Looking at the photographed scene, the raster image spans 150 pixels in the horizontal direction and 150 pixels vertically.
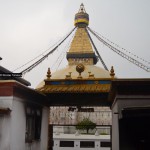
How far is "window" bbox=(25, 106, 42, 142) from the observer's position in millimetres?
14005

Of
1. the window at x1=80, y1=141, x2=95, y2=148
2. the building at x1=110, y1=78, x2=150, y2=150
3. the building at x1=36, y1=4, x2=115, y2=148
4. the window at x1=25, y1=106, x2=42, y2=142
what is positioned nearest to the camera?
the building at x1=110, y1=78, x2=150, y2=150

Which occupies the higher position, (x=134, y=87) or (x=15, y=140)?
(x=134, y=87)

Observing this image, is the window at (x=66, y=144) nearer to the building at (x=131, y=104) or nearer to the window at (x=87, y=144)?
the window at (x=87, y=144)

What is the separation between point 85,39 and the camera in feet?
145

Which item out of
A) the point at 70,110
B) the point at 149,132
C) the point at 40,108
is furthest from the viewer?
the point at 70,110

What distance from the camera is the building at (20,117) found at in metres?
11.7

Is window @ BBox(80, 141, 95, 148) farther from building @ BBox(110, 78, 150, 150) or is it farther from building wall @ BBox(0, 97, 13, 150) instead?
building wall @ BBox(0, 97, 13, 150)

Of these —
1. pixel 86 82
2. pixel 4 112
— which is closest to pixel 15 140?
pixel 4 112

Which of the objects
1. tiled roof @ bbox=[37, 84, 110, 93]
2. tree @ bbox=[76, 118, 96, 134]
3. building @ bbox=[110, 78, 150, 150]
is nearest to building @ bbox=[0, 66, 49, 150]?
tiled roof @ bbox=[37, 84, 110, 93]

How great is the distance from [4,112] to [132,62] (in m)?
14.5

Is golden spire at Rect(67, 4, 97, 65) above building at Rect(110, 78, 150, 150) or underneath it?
above

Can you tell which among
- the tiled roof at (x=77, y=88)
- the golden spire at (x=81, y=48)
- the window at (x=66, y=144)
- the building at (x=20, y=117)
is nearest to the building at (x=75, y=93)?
the tiled roof at (x=77, y=88)

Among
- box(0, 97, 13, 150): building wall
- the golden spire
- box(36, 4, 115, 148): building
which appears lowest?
box(0, 97, 13, 150): building wall

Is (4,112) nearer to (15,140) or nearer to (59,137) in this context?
(15,140)
